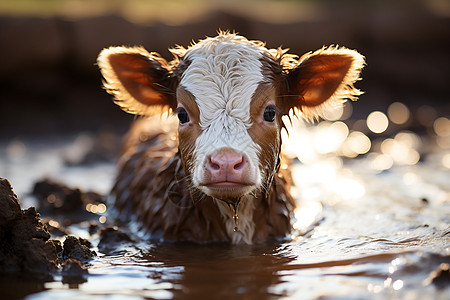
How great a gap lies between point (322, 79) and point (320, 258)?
1.47 m

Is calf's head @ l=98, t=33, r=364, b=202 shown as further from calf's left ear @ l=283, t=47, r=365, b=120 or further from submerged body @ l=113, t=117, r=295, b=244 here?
submerged body @ l=113, t=117, r=295, b=244

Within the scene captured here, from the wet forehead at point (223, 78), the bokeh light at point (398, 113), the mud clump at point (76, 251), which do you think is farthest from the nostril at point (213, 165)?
the bokeh light at point (398, 113)

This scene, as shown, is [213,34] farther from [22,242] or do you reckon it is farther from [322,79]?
[22,242]

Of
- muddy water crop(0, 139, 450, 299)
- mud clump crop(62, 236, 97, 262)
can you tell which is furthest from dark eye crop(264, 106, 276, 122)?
mud clump crop(62, 236, 97, 262)

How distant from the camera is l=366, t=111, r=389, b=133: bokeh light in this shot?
10.2 metres

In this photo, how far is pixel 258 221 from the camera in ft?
17.5

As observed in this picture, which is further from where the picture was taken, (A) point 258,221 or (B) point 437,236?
(A) point 258,221

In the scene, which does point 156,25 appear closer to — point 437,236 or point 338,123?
point 338,123

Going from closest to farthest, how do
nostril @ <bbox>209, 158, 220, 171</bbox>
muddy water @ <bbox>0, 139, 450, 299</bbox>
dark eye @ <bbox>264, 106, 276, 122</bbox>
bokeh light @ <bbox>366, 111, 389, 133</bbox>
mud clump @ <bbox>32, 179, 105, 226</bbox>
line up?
muddy water @ <bbox>0, 139, 450, 299</bbox> < nostril @ <bbox>209, 158, 220, 171</bbox> < dark eye @ <bbox>264, 106, 276, 122</bbox> < mud clump @ <bbox>32, 179, 105, 226</bbox> < bokeh light @ <bbox>366, 111, 389, 133</bbox>

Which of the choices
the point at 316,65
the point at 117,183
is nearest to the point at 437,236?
the point at 316,65

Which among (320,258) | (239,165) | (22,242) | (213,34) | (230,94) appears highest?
(213,34)

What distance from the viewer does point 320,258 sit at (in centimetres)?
460

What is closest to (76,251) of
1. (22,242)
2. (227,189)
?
(22,242)

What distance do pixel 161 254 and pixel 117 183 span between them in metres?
1.92
